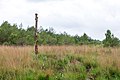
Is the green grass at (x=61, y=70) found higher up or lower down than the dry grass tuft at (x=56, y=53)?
lower down

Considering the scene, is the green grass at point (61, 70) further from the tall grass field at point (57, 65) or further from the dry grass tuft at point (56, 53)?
the dry grass tuft at point (56, 53)

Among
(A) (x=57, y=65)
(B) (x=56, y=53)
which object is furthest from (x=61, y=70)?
(B) (x=56, y=53)

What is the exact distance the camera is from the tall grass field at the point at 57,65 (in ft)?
39.4

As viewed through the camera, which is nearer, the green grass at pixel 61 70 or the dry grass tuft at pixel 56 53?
the green grass at pixel 61 70

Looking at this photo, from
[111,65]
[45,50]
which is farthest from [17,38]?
[111,65]

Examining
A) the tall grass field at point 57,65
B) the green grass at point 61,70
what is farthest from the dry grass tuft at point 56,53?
the green grass at point 61,70

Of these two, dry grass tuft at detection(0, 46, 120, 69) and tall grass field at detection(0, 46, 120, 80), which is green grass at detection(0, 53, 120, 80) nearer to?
tall grass field at detection(0, 46, 120, 80)

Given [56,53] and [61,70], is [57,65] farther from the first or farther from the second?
[56,53]

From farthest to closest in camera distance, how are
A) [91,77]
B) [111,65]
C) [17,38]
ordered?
[17,38]
[111,65]
[91,77]

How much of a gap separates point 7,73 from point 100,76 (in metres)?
3.57

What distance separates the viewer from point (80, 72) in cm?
1297

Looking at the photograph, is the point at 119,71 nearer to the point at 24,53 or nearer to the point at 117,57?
the point at 117,57

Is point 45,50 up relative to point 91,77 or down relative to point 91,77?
up

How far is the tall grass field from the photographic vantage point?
39.4 ft
